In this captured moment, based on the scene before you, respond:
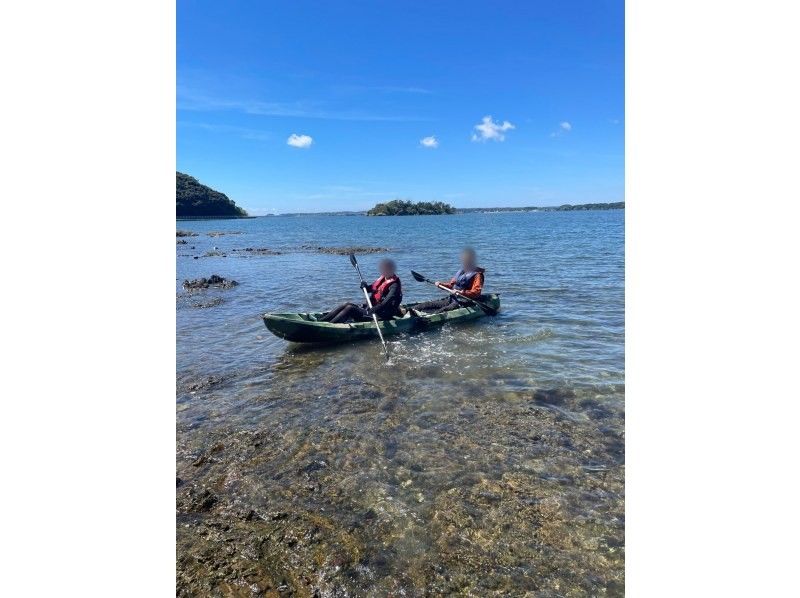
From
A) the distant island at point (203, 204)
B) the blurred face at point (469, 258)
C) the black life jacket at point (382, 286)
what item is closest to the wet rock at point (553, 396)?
the black life jacket at point (382, 286)

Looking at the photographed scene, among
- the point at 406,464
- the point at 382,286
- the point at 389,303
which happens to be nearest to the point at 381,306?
the point at 389,303

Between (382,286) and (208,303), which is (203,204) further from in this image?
(382,286)

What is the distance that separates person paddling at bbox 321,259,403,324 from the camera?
12.1 meters

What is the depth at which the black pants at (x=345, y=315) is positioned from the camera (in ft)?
39.4

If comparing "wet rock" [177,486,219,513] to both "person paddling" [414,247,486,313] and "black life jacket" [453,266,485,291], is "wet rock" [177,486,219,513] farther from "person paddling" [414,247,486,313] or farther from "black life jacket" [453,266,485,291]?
"black life jacket" [453,266,485,291]

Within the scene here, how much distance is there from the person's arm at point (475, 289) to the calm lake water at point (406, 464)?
192 cm

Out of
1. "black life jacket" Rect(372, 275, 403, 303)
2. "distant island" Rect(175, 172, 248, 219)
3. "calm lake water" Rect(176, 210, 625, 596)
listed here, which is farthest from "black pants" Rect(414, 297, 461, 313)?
"distant island" Rect(175, 172, 248, 219)

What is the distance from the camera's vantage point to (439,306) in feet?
47.1

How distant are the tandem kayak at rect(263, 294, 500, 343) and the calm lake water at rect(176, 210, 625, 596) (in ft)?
1.09

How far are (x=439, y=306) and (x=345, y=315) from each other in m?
3.70
